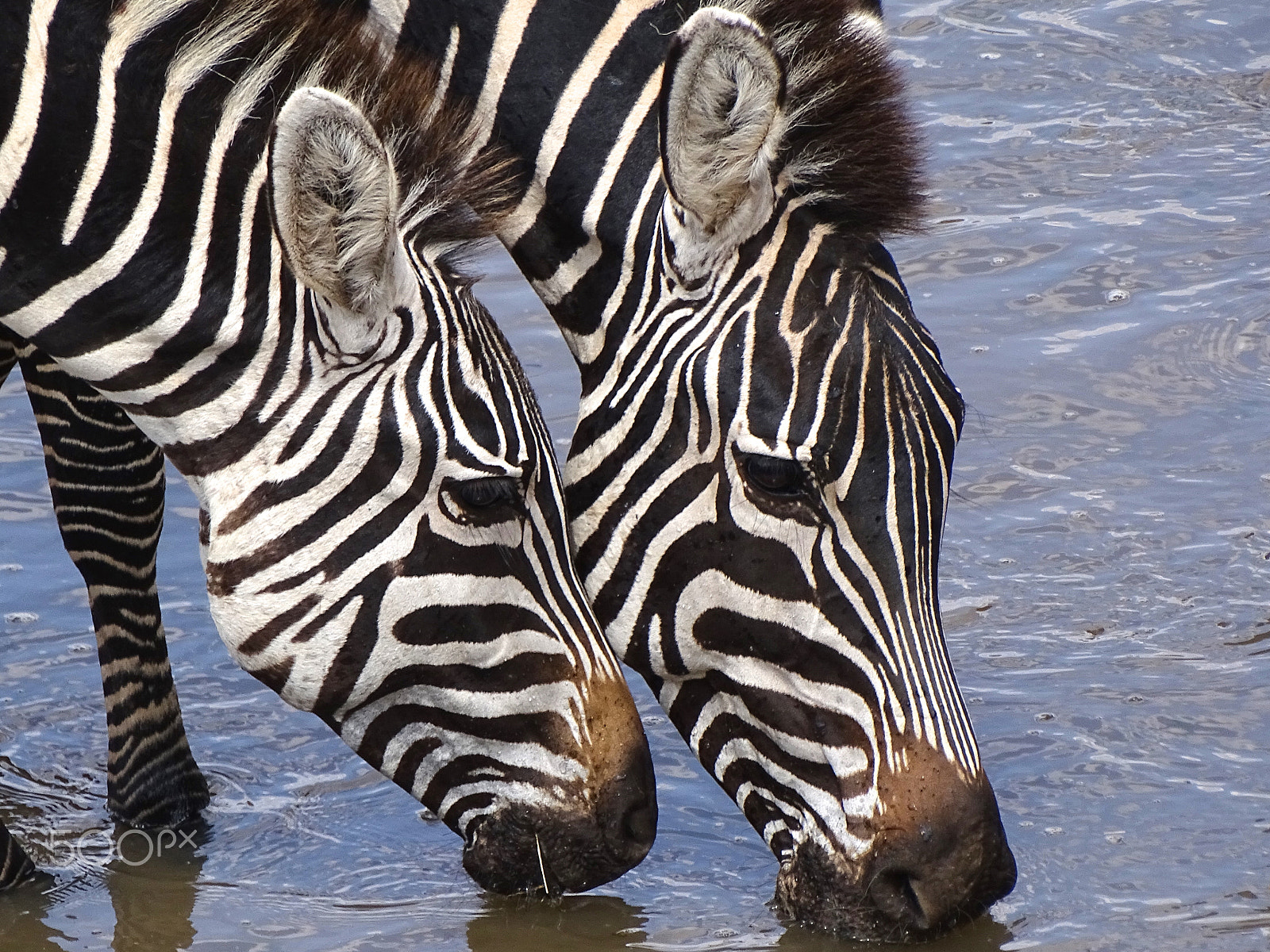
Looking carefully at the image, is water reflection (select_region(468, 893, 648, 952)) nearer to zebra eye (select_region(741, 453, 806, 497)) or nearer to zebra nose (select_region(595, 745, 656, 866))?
zebra nose (select_region(595, 745, 656, 866))

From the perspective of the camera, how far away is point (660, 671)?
5316mm

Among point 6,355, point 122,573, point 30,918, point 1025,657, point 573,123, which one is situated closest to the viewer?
point 573,123

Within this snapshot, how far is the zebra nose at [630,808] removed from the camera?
5.05 meters

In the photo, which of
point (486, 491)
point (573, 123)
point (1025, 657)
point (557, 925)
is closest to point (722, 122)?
point (573, 123)

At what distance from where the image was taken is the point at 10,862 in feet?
19.7

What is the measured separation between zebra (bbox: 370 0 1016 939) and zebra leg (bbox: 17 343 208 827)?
2.32m

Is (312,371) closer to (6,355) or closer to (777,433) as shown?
(777,433)

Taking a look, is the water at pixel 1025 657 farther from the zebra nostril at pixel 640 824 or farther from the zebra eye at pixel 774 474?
the zebra eye at pixel 774 474

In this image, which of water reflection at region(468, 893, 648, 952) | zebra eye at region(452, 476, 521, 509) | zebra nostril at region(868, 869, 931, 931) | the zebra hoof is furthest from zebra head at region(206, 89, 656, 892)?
the zebra hoof

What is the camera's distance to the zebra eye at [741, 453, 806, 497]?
489cm

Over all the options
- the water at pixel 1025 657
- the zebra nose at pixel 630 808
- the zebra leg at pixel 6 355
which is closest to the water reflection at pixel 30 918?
the water at pixel 1025 657

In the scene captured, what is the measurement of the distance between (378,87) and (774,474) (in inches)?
65.2

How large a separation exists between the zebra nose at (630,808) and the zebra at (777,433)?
323 mm

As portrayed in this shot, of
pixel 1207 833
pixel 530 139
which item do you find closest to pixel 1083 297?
pixel 1207 833
